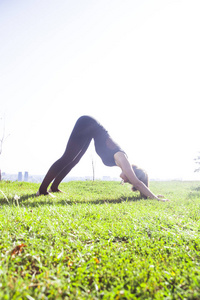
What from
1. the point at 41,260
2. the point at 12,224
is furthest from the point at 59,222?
the point at 41,260

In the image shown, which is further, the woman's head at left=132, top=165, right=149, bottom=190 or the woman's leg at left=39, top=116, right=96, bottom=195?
the woman's head at left=132, top=165, right=149, bottom=190

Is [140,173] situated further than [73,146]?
Yes

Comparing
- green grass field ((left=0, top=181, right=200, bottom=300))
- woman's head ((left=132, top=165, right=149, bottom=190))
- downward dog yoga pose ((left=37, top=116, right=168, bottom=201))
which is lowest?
green grass field ((left=0, top=181, right=200, bottom=300))

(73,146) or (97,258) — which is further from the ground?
(73,146)

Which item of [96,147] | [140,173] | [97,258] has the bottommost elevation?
[97,258]

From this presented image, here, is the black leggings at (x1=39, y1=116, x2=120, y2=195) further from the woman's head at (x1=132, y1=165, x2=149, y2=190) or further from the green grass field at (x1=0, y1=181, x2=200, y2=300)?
the green grass field at (x1=0, y1=181, x2=200, y2=300)

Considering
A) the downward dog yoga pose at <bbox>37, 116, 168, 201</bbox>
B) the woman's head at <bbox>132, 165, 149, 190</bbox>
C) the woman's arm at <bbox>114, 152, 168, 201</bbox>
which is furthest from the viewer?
the woman's head at <bbox>132, 165, 149, 190</bbox>

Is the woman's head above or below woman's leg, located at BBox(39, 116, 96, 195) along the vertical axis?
below

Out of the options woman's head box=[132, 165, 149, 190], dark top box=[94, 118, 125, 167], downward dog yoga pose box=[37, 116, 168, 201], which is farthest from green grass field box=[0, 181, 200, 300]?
woman's head box=[132, 165, 149, 190]

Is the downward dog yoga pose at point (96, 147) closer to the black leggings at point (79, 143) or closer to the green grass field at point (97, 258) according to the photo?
the black leggings at point (79, 143)

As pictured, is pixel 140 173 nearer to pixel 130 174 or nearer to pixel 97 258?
pixel 130 174

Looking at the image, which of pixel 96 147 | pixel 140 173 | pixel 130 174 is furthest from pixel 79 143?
pixel 140 173

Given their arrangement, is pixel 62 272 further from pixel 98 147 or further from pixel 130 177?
pixel 98 147

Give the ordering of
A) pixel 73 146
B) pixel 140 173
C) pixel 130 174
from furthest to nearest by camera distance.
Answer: pixel 140 173, pixel 73 146, pixel 130 174
